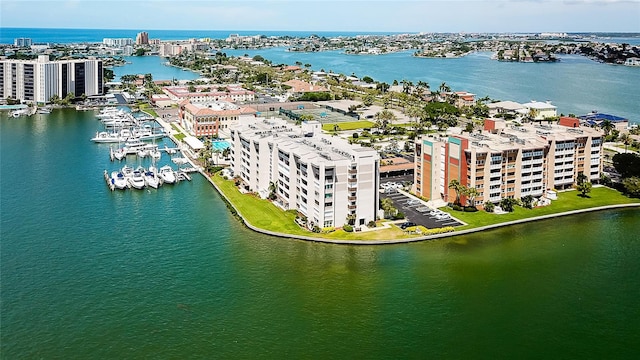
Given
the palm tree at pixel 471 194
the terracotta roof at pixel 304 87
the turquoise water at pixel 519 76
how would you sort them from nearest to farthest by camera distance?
the palm tree at pixel 471 194 → the turquoise water at pixel 519 76 → the terracotta roof at pixel 304 87

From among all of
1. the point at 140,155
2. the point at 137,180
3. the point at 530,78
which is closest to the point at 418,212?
the point at 137,180

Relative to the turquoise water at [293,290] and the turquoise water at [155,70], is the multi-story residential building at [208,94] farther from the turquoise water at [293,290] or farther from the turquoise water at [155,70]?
the turquoise water at [293,290]

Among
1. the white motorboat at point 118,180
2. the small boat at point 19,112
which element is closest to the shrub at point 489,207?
the white motorboat at point 118,180

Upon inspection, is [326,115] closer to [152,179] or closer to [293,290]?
[152,179]

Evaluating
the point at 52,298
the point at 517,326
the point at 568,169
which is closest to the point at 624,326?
the point at 517,326

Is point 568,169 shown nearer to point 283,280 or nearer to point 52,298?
point 283,280
